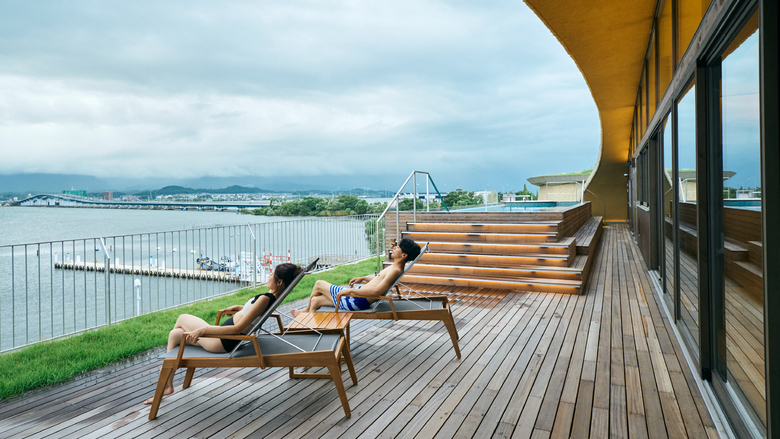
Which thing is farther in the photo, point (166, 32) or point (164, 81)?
point (164, 81)

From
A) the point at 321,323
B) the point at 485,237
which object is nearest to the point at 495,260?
the point at 485,237

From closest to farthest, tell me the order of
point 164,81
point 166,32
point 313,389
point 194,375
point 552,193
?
point 313,389
point 194,375
point 552,193
point 166,32
point 164,81

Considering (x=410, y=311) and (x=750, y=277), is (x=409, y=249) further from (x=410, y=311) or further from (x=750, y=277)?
(x=750, y=277)

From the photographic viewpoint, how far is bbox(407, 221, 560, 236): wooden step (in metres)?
6.97

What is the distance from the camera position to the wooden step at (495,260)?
640 cm

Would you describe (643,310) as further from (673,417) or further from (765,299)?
(765,299)

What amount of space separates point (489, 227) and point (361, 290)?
427 centimetres

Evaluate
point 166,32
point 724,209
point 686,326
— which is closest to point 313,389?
point 724,209

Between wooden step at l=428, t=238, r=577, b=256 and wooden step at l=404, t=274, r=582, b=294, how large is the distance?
2.23 ft

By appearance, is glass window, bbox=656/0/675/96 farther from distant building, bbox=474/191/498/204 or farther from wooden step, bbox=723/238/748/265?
distant building, bbox=474/191/498/204

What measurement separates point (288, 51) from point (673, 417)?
6550cm

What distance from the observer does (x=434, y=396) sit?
8.91ft

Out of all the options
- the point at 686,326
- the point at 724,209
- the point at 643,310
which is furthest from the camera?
the point at 643,310

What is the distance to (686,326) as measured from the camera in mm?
3623
